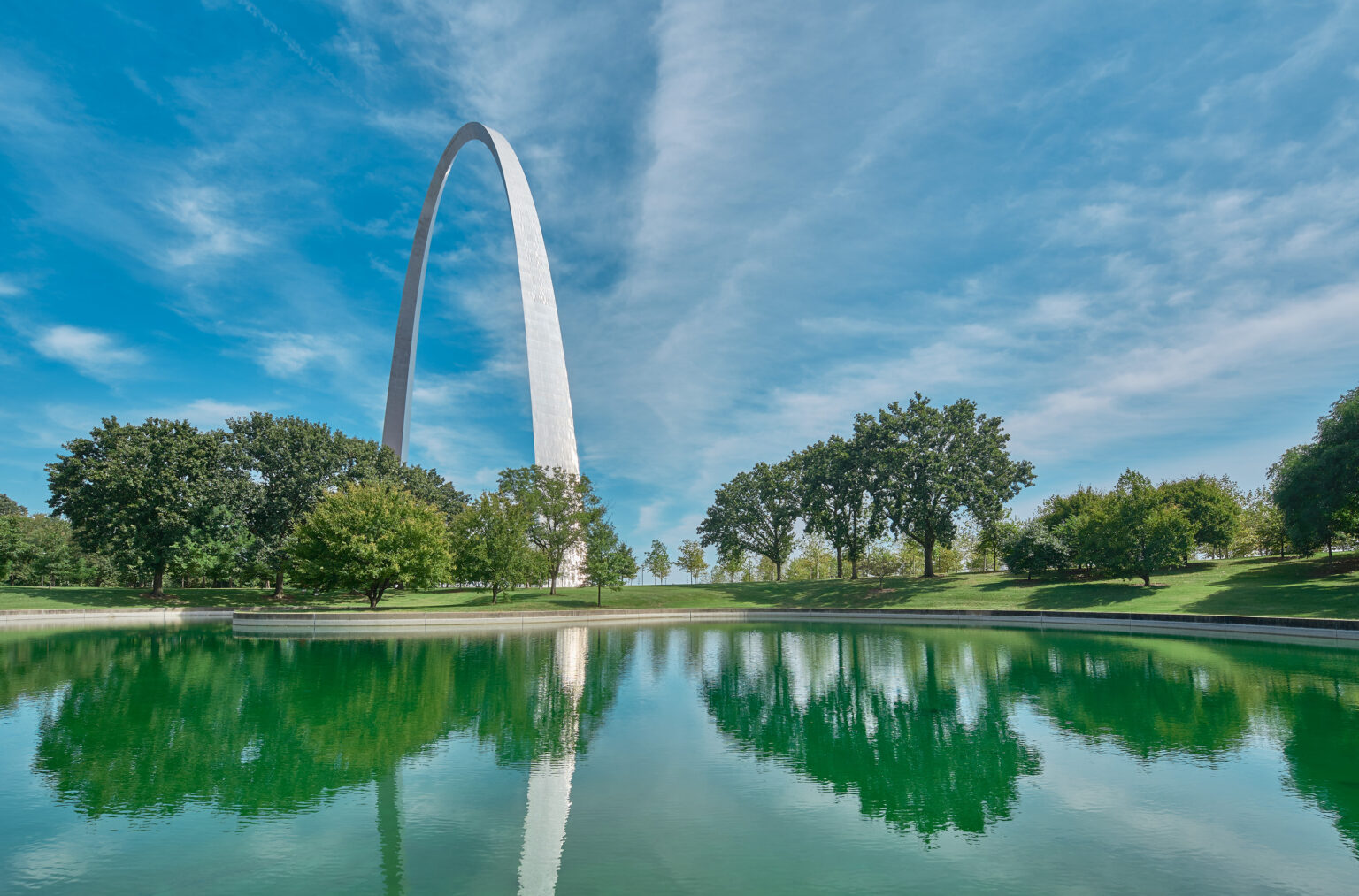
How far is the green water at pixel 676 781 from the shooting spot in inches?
257

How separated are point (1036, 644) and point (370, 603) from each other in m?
35.5

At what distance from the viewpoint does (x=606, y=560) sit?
4725 cm

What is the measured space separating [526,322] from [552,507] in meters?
13.4

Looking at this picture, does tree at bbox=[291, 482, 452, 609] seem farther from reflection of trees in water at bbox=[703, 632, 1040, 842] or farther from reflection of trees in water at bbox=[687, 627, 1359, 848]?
reflection of trees in water at bbox=[703, 632, 1040, 842]

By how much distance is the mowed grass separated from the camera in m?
35.2

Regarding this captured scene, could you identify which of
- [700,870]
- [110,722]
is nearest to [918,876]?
[700,870]

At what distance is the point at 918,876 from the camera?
6402 millimetres

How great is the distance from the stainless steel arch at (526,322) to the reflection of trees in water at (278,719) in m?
30.1

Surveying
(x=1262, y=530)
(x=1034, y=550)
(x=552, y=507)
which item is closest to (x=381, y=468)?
(x=552, y=507)

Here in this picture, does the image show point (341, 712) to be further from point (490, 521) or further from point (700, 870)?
point (490, 521)

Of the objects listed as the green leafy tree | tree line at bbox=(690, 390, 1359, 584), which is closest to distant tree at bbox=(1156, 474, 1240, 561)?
tree line at bbox=(690, 390, 1359, 584)

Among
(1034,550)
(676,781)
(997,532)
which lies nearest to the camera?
(676,781)

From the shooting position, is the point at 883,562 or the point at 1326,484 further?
the point at 883,562

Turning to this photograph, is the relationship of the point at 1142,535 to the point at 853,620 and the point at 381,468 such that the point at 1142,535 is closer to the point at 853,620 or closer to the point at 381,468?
the point at 853,620
